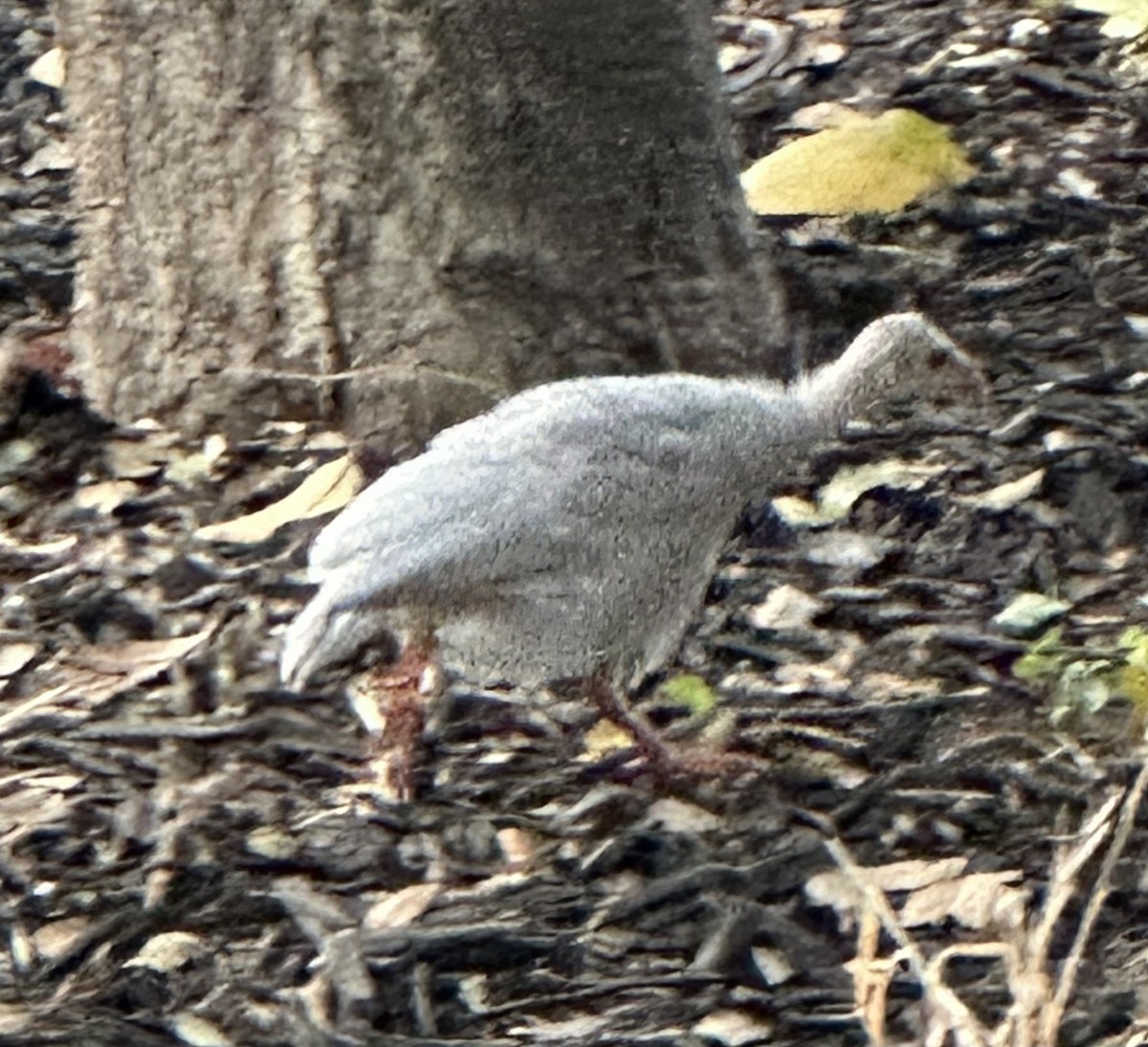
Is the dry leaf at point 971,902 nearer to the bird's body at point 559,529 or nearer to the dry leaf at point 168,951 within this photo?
the bird's body at point 559,529

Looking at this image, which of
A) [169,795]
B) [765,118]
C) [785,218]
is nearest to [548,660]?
[169,795]

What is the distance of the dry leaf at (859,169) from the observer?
4367mm

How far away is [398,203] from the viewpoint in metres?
3.62

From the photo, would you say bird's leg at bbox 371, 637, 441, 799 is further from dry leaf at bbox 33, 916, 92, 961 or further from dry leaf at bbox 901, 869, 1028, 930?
dry leaf at bbox 901, 869, 1028, 930

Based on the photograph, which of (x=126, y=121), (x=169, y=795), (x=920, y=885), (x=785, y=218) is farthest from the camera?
(x=785, y=218)

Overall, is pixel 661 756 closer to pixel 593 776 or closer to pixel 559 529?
pixel 593 776

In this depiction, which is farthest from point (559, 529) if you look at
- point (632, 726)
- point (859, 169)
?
point (859, 169)

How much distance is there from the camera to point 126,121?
12.2 feet

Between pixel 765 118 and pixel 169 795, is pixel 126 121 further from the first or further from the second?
pixel 765 118

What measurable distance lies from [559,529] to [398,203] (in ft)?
2.89

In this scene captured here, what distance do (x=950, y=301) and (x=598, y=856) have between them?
61.7 inches

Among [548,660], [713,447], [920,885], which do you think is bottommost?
[920,885]

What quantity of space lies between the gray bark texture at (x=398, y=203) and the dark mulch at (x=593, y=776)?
20 cm

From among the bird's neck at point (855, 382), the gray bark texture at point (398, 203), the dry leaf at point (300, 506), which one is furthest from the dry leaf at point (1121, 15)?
the dry leaf at point (300, 506)
